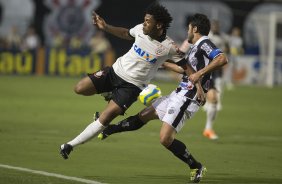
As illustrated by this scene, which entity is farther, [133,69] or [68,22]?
[68,22]

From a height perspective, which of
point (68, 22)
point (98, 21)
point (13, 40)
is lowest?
point (13, 40)

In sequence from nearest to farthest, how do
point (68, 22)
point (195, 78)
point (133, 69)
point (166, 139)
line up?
point (195, 78) → point (166, 139) → point (133, 69) → point (68, 22)

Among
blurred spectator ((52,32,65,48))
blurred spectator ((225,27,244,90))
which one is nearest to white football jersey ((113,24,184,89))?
blurred spectator ((225,27,244,90))

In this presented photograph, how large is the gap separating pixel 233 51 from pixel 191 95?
76.6 ft

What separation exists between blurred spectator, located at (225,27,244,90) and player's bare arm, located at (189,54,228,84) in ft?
75.1

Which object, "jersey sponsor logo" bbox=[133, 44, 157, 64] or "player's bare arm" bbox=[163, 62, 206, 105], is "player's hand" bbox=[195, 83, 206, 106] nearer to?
"player's bare arm" bbox=[163, 62, 206, 105]

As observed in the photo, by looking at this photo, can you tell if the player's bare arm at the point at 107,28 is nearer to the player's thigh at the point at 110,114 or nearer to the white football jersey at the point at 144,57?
the white football jersey at the point at 144,57

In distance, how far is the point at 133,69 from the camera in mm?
11742

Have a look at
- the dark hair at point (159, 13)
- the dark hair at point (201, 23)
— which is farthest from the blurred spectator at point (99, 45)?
the dark hair at point (201, 23)

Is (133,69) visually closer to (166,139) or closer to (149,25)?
(149,25)

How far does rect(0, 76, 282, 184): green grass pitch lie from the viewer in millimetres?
11391

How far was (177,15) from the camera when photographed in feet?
121

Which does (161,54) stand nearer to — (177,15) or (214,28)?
(214,28)

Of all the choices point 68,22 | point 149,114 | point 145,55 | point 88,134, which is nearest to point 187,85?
point 145,55
